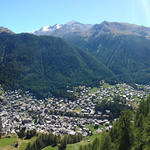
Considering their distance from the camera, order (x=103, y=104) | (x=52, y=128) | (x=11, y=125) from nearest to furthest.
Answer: (x=52, y=128), (x=11, y=125), (x=103, y=104)

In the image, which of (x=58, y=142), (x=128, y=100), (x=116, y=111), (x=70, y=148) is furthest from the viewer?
(x=128, y=100)

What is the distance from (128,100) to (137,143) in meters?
161

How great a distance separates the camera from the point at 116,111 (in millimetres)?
161250

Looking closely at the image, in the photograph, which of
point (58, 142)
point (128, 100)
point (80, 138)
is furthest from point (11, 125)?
point (128, 100)

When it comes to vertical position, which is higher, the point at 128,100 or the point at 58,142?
the point at 128,100

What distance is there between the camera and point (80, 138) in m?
117

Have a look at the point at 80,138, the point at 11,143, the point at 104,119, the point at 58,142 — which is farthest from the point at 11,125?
the point at 104,119

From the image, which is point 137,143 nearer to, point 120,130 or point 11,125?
point 120,130

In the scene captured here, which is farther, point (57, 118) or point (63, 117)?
point (63, 117)

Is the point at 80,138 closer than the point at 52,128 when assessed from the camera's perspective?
Yes

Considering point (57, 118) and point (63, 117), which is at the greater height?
point (63, 117)

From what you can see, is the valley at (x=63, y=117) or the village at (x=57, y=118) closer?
the valley at (x=63, y=117)

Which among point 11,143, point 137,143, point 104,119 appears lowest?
point 11,143

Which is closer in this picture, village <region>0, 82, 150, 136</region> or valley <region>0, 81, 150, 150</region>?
valley <region>0, 81, 150, 150</region>
